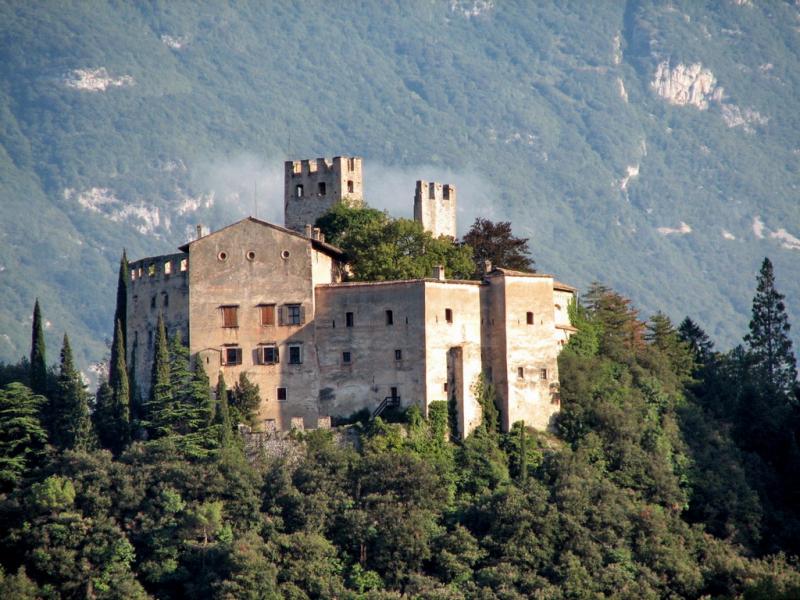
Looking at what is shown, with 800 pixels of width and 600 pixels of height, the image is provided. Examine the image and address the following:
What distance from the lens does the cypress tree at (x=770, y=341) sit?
3425 inches

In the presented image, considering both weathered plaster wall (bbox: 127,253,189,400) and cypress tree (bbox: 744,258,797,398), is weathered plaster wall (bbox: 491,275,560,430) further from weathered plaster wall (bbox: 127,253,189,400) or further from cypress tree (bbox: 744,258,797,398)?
cypress tree (bbox: 744,258,797,398)

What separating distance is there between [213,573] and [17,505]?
28.3 feet

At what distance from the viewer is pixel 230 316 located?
69.5 m

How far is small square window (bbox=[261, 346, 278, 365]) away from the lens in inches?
2707

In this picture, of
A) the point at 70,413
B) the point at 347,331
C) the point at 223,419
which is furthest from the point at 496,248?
the point at 70,413

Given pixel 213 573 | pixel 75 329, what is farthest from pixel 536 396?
pixel 75 329

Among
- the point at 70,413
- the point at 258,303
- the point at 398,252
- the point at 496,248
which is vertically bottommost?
the point at 70,413

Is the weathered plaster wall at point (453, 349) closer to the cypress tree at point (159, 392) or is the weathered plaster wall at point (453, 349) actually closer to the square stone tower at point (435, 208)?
the cypress tree at point (159, 392)

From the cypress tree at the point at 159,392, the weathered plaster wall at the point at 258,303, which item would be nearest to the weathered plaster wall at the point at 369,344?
the weathered plaster wall at the point at 258,303

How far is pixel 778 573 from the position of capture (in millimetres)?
62594

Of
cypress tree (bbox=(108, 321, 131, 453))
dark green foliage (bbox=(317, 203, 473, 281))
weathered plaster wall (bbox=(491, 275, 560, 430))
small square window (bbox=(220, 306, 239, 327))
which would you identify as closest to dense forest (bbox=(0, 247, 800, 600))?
cypress tree (bbox=(108, 321, 131, 453))

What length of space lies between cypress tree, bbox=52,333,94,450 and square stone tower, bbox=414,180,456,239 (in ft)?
64.8

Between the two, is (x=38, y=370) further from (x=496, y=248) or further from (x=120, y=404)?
(x=496, y=248)

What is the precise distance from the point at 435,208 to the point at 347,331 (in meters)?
15.5
